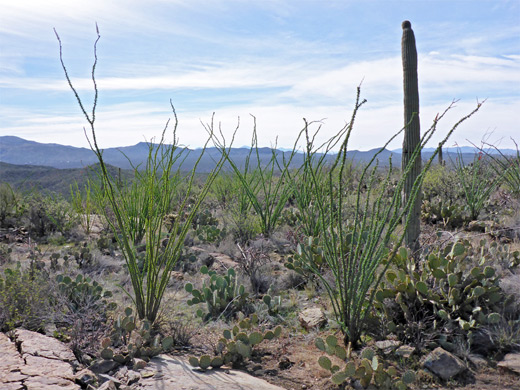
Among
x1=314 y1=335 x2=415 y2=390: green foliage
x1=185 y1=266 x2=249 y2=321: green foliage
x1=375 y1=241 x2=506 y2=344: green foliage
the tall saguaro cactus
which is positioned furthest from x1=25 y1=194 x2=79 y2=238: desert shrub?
x1=314 y1=335 x2=415 y2=390: green foliage

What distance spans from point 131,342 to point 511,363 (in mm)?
2346

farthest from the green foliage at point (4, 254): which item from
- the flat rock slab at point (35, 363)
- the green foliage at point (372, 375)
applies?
the green foliage at point (372, 375)

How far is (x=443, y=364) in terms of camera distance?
2.60 meters

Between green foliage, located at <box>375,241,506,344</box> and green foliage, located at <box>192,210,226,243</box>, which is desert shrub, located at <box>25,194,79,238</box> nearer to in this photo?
green foliage, located at <box>192,210,226,243</box>

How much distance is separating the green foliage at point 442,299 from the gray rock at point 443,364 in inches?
6.8

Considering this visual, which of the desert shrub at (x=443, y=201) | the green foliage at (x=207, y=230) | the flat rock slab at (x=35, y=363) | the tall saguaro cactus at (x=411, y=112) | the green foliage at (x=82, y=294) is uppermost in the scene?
the tall saguaro cactus at (x=411, y=112)

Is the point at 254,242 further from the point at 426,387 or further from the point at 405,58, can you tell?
the point at 426,387

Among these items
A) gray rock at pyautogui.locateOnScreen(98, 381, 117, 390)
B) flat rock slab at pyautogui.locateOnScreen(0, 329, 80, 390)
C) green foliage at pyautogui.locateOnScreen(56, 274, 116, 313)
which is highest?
green foliage at pyautogui.locateOnScreen(56, 274, 116, 313)

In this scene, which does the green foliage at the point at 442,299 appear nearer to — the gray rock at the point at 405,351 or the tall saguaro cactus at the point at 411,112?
the gray rock at the point at 405,351

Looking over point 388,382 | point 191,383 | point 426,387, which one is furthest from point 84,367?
point 426,387

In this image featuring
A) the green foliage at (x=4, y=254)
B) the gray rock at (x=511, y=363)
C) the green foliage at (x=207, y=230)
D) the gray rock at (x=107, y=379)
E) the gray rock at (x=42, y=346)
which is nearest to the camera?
the gray rock at (x=107, y=379)

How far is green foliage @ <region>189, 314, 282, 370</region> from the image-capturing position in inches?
105

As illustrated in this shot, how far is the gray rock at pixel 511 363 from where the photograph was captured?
2.60 metres

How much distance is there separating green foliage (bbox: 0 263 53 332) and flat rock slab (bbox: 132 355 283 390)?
1.05 m
